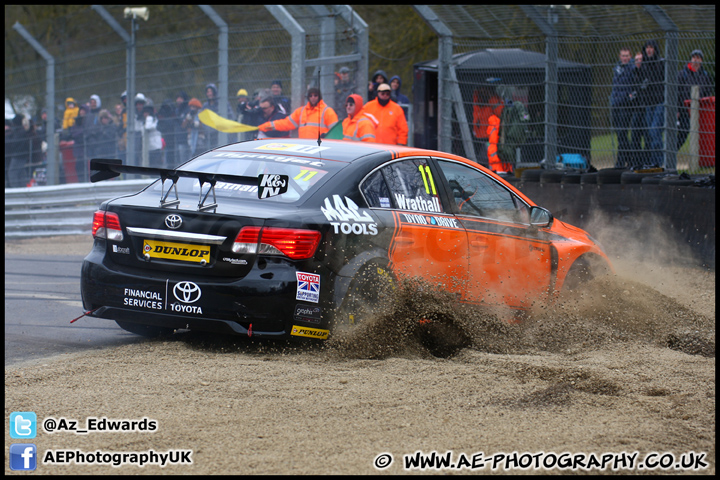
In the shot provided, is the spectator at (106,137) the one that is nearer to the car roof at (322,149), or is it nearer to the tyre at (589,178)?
the tyre at (589,178)

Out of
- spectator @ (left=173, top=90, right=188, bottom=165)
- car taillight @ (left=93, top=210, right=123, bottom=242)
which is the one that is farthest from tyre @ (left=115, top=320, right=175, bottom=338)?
spectator @ (left=173, top=90, right=188, bottom=165)

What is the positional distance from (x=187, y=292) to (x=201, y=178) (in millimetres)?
727

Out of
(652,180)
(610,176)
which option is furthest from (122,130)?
(652,180)

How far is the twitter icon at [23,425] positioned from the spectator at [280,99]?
949 centimetres

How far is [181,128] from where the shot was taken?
1402 centimetres

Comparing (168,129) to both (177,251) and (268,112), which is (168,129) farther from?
(177,251)

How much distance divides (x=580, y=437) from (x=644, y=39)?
27.2ft

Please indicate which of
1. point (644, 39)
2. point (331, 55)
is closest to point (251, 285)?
point (644, 39)

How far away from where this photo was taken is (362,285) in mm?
5473

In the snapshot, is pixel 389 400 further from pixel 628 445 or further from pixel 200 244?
pixel 200 244

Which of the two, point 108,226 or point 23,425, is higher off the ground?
point 108,226

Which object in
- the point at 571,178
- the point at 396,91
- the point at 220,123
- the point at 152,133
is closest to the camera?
the point at 571,178

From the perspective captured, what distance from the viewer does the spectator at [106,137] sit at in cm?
1535

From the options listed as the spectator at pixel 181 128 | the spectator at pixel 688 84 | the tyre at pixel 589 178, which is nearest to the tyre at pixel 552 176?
the tyre at pixel 589 178
